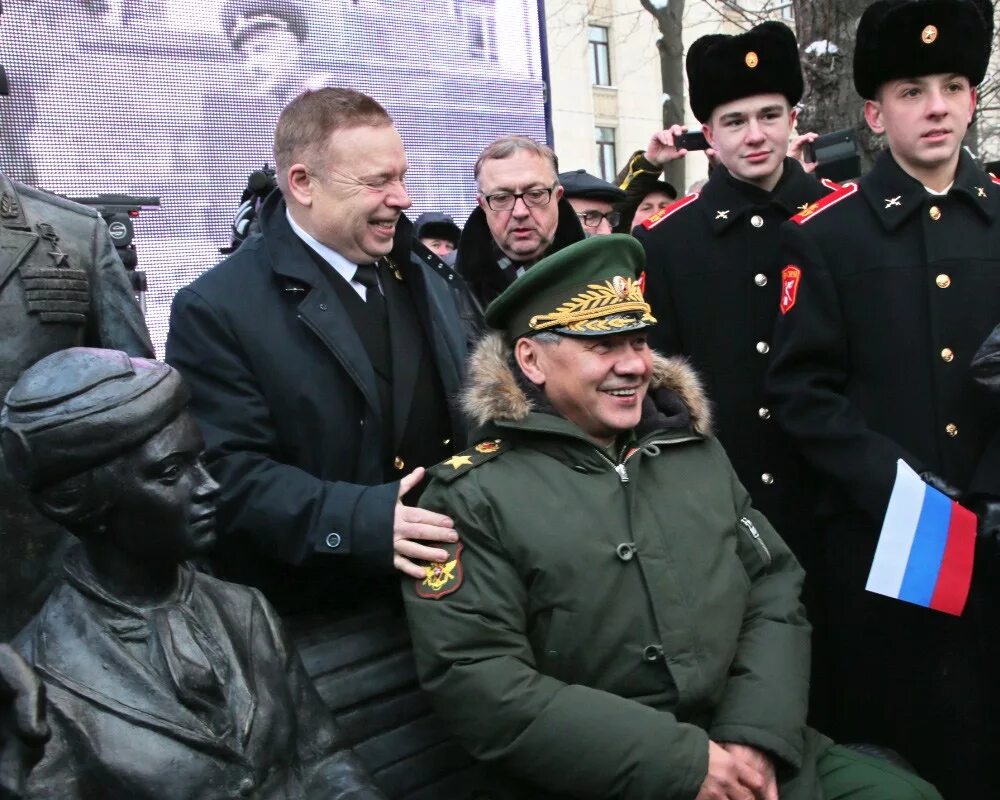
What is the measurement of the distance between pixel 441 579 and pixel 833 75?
4935 mm

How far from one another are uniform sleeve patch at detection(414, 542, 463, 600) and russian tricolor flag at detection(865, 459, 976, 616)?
116cm

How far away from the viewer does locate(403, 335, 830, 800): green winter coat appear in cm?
247

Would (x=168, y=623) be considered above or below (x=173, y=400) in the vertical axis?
below

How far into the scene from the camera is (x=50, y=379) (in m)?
1.93

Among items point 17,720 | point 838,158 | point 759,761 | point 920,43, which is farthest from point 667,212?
point 17,720

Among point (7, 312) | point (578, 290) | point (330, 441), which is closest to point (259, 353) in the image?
point (330, 441)

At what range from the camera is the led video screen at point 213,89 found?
5105 mm

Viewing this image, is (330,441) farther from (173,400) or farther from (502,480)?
(173,400)

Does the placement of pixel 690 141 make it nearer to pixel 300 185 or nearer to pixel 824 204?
pixel 824 204

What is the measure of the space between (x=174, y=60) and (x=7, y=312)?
318 cm

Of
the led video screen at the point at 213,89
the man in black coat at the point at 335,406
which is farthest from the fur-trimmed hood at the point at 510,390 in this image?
the led video screen at the point at 213,89

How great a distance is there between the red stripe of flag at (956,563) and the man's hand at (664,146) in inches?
81.8

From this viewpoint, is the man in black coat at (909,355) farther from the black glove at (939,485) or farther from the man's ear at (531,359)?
the man's ear at (531,359)

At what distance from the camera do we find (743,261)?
3775 mm
